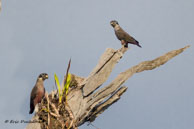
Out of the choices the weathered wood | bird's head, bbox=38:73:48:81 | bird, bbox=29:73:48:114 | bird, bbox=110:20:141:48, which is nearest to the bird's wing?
bird, bbox=29:73:48:114

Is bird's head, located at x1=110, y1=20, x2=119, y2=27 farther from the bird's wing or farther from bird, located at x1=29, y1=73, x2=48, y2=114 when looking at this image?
the bird's wing

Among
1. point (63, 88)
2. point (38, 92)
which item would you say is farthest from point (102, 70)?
point (38, 92)

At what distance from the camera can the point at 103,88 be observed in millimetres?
11531

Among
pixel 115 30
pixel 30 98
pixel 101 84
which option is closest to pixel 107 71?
pixel 101 84

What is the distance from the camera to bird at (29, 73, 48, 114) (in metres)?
12.2

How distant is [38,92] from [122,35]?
570 centimetres

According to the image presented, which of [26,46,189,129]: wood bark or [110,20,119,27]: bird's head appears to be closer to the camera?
[26,46,189,129]: wood bark

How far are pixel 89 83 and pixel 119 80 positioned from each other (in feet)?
3.03

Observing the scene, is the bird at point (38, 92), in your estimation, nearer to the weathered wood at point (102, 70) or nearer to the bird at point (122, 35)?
the weathered wood at point (102, 70)

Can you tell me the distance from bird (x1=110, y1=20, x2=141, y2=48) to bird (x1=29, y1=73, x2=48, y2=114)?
4.74m

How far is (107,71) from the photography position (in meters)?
11.6

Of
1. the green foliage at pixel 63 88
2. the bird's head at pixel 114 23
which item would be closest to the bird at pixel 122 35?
the bird's head at pixel 114 23

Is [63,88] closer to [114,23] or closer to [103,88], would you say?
[103,88]

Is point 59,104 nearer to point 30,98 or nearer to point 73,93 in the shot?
point 73,93
